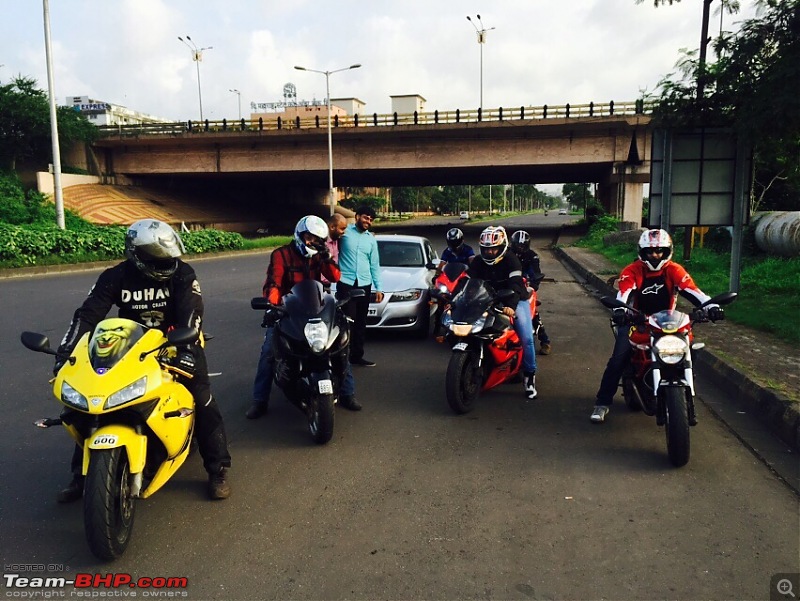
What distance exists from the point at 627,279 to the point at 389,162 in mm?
34572

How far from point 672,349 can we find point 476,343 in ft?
5.96

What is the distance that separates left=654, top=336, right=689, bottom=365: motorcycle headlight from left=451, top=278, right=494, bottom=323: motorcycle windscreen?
1.68m

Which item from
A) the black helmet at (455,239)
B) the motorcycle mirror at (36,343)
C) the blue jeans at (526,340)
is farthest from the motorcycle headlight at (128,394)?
the black helmet at (455,239)

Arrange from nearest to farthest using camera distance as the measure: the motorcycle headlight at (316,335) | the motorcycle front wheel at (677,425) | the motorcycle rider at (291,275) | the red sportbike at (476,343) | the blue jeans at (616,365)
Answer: the motorcycle front wheel at (677,425), the motorcycle headlight at (316,335), the blue jeans at (616,365), the motorcycle rider at (291,275), the red sportbike at (476,343)

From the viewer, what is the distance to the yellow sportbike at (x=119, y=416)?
3.14m

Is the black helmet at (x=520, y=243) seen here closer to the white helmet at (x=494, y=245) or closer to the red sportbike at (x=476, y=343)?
the white helmet at (x=494, y=245)

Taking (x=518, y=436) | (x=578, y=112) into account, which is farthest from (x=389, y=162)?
(x=518, y=436)

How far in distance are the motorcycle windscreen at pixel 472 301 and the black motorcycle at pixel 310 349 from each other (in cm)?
121

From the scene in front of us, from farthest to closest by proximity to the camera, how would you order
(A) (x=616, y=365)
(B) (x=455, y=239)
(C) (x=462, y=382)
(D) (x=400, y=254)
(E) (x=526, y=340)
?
(D) (x=400, y=254) → (B) (x=455, y=239) → (E) (x=526, y=340) → (C) (x=462, y=382) → (A) (x=616, y=365)

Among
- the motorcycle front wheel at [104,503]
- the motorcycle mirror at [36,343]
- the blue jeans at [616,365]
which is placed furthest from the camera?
the blue jeans at [616,365]

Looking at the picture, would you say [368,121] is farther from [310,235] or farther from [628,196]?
[310,235]

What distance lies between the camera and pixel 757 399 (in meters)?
5.79

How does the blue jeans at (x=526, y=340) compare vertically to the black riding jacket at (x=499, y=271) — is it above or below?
below

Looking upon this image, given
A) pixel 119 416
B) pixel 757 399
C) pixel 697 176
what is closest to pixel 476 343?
pixel 757 399
